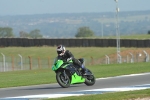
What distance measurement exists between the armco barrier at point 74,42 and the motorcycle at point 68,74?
48454 millimetres

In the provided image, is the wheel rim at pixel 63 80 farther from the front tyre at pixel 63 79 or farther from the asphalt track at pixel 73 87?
the asphalt track at pixel 73 87

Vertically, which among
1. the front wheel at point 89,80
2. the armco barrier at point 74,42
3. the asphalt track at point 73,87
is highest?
the armco barrier at point 74,42

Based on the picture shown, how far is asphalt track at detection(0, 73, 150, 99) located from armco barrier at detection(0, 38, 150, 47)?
150 feet

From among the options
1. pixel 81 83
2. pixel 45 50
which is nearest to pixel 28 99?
pixel 81 83

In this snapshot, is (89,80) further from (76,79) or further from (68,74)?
(68,74)

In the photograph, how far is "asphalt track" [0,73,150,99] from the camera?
762 inches

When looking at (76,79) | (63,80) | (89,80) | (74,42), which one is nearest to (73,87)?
(76,79)

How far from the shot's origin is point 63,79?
2038cm

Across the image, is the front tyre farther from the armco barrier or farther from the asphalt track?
the armco barrier

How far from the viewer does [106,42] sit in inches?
3009

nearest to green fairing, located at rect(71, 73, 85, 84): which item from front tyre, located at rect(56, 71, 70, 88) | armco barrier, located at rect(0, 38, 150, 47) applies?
front tyre, located at rect(56, 71, 70, 88)

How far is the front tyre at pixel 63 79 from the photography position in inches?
795

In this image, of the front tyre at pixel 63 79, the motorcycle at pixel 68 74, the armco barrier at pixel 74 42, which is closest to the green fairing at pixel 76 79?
the motorcycle at pixel 68 74

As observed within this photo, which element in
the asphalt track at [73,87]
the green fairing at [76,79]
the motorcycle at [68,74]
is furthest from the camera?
the green fairing at [76,79]
